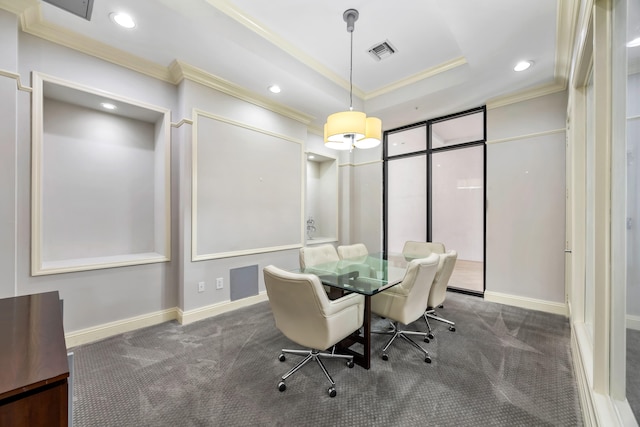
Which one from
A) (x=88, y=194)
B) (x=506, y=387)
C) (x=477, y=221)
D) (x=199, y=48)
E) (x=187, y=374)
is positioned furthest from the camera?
(x=477, y=221)

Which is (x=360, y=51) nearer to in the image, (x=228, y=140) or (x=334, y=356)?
(x=228, y=140)

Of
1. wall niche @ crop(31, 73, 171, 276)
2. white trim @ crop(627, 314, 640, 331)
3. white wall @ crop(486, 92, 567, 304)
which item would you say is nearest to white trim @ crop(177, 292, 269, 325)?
wall niche @ crop(31, 73, 171, 276)

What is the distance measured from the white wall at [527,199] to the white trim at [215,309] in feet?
11.0

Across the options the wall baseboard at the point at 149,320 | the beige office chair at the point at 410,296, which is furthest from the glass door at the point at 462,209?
the wall baseboard at the point at 149,320

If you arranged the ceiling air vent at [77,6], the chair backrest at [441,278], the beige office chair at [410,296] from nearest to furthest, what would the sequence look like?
the ceiling air vent at [77,6]
the beige office chair at [410,296]
the chair backrest at [441,278]

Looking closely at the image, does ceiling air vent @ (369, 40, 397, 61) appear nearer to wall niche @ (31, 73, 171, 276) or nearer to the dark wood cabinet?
wall niche @ (31, 73, 171, 276)

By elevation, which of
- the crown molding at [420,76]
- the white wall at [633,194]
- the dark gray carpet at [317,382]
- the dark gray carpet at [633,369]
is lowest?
the dark gray carpet at [317,382]

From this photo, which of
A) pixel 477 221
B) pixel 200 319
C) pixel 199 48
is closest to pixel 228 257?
pixel 200 319

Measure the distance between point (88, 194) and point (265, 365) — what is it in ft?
8.88

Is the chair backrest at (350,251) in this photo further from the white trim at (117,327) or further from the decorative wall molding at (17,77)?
the decorative wall molding at (17,77)

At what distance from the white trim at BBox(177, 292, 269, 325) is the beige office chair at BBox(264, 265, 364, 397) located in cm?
157

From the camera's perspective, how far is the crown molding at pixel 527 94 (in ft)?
10.7

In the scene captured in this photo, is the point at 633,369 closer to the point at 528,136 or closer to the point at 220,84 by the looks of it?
the point at 528,136

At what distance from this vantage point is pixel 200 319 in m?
3.12
